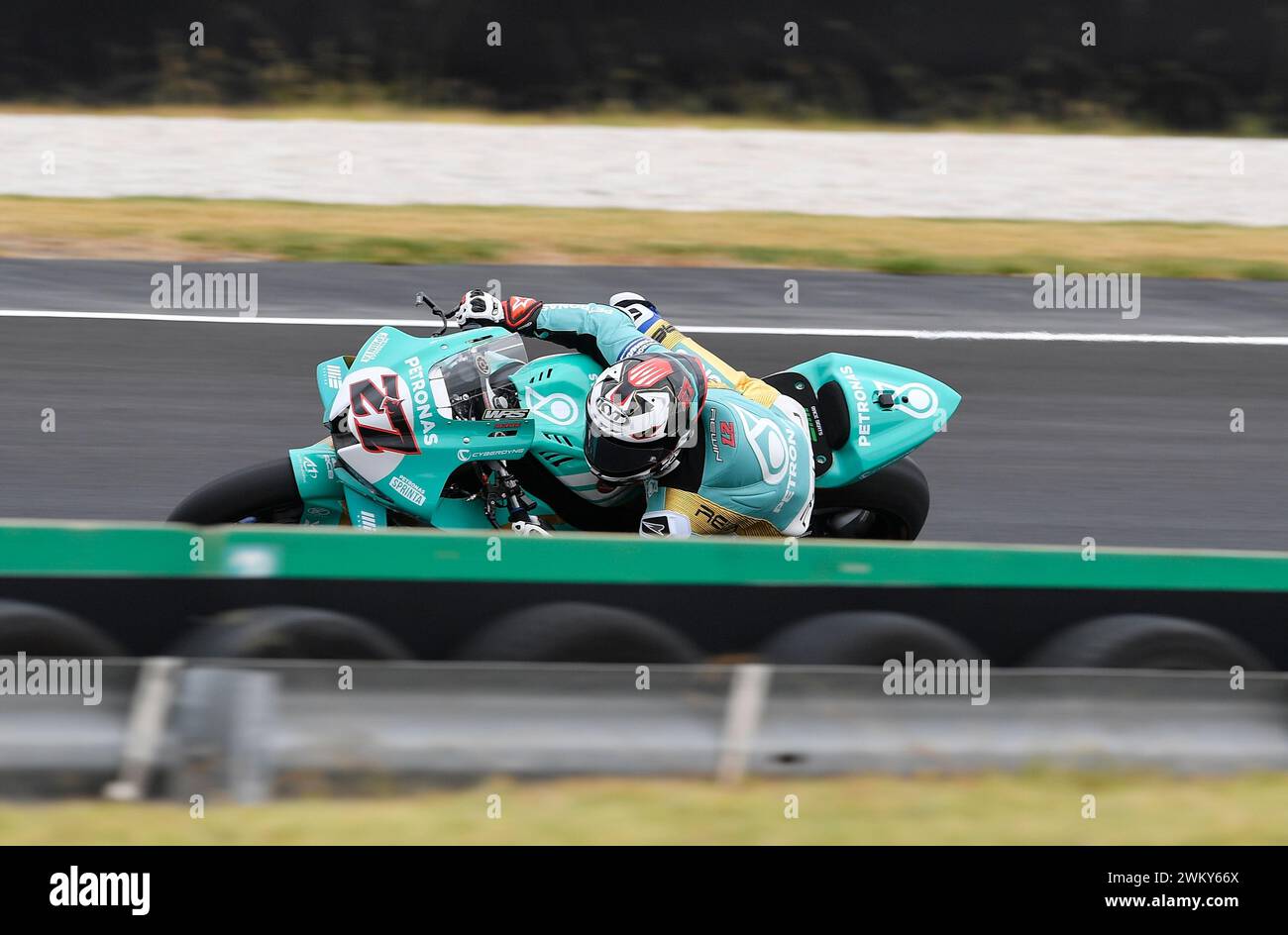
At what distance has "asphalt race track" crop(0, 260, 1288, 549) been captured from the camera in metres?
8.20

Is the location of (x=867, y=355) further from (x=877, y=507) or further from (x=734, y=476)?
(x=734, y=476)

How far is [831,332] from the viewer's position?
10.1 m

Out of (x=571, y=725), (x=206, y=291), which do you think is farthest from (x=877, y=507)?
(x=206, y=291)

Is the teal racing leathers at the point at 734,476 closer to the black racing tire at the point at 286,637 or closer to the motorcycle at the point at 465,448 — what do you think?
the motorcycle at the point at 465,448

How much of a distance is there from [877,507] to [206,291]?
220 inches

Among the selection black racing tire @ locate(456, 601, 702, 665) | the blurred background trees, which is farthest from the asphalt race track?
the blurred background trees

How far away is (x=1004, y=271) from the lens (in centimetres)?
1173

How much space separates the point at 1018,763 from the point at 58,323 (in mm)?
6984

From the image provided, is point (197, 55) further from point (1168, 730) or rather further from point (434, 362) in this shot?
point (1168, 730)

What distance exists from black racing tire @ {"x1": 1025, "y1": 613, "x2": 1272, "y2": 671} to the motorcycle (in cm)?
117
